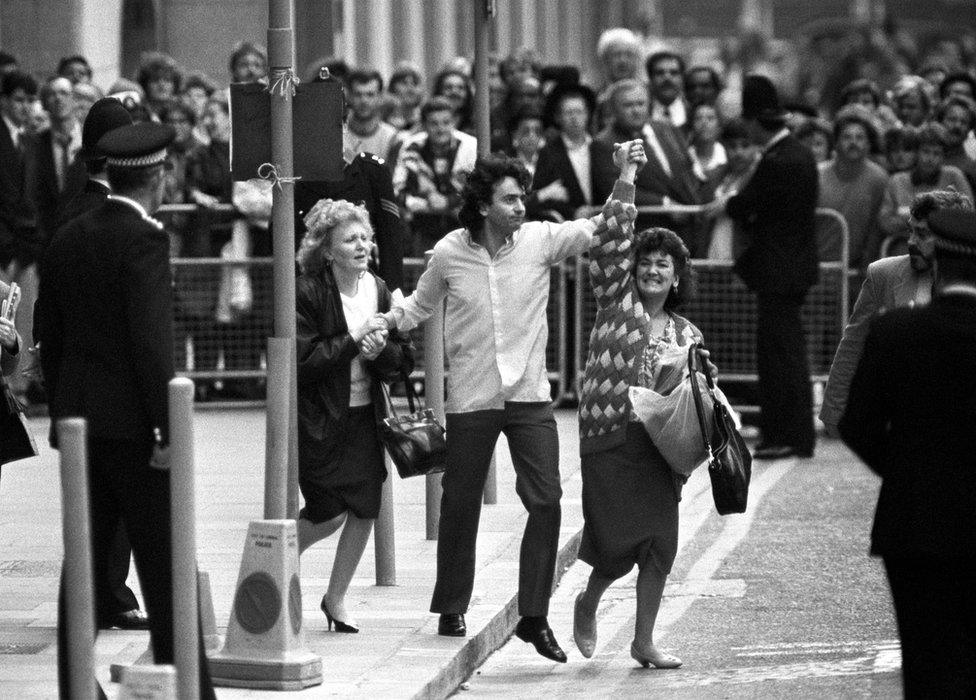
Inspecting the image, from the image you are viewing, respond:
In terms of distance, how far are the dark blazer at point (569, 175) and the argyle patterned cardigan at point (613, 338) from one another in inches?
265

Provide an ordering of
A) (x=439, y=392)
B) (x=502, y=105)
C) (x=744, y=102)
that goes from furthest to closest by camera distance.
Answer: (x=502, y=105) < (x=744, y=102) < (x=439, y=392)

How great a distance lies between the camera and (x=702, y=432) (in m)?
8.09

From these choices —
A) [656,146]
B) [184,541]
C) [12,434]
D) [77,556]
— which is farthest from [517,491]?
[656,146]

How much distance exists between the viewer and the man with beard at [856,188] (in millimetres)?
15336

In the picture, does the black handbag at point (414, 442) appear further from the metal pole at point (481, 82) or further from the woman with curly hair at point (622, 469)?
the metal pole at point (481, 82)

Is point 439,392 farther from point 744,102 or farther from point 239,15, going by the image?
point 239,15

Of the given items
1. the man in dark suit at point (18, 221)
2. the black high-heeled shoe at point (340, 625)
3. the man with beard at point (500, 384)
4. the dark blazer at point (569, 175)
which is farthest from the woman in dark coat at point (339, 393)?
the man in dark suit at point (18, 221)

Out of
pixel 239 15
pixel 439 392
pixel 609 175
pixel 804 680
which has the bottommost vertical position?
pixel 804 680

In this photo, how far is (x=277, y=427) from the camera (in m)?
7.61

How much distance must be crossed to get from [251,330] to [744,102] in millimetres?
4327

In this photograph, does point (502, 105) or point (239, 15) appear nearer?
point (502, 105)

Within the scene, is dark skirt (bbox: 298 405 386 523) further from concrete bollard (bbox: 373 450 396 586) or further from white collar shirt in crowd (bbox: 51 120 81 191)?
white collar shirt in crowd (bbox: 51 120 81 191)

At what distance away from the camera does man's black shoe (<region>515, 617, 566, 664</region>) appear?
823cm

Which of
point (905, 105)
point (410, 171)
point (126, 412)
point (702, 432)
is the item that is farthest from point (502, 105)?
point (126, 412)
